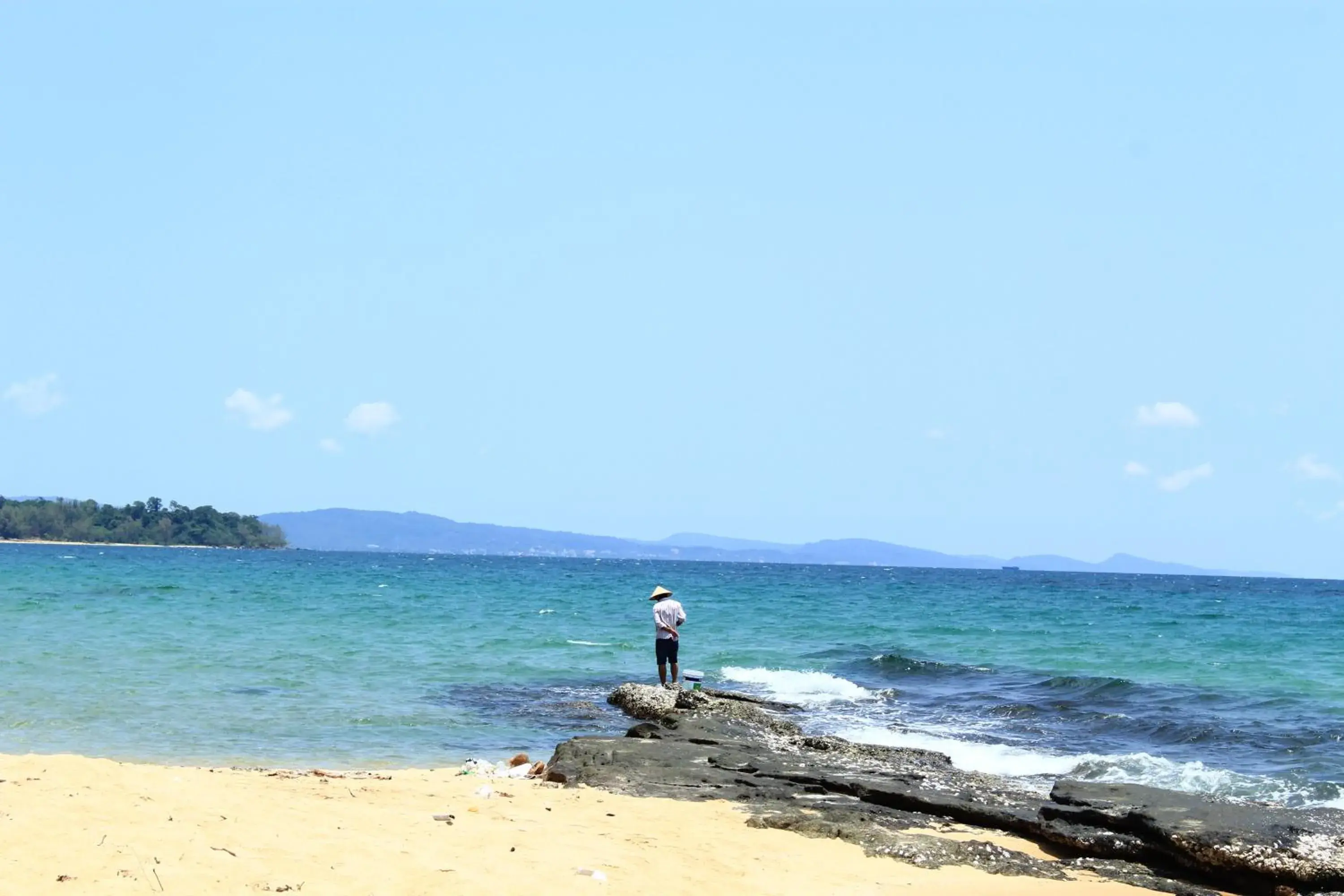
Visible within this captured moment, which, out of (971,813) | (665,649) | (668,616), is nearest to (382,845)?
(971,813)

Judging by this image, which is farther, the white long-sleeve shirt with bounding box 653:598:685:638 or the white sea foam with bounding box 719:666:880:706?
the white sea foam with bounding box 719:666:880:706

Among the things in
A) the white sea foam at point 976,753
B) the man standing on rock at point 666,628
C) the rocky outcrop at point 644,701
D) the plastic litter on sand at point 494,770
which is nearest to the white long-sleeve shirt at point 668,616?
the man standing on rock at point 666,628

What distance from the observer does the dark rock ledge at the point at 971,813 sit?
8.08 meters

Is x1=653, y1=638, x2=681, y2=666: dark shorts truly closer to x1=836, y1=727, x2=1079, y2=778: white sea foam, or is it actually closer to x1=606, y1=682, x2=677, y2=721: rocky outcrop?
x1=606, y1=682, x2=677, y2=721: rocky outcrop

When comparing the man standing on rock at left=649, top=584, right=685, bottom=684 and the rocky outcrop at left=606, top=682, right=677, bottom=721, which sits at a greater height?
the man standing on rock at left=649, top=584, right=685, bottom=684

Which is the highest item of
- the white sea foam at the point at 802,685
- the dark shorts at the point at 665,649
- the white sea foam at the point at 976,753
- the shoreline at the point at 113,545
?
the dark shorts at the point at 665,649

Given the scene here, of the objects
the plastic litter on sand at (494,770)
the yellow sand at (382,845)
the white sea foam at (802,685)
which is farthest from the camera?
the white sea foam at (802,685)

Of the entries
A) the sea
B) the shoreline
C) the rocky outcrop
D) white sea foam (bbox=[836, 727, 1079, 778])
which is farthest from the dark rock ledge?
the shoreline

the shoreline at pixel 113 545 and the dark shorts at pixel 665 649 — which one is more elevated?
the dark shorts at pixel 665 649

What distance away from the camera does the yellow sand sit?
6867 mm

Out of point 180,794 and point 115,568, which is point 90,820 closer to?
point 180,794

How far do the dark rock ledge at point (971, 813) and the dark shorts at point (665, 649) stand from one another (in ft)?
14.1

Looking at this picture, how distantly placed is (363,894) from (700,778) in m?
4.83

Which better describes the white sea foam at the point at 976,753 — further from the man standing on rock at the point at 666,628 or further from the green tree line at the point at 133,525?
the green tree line at the point at 133,525
